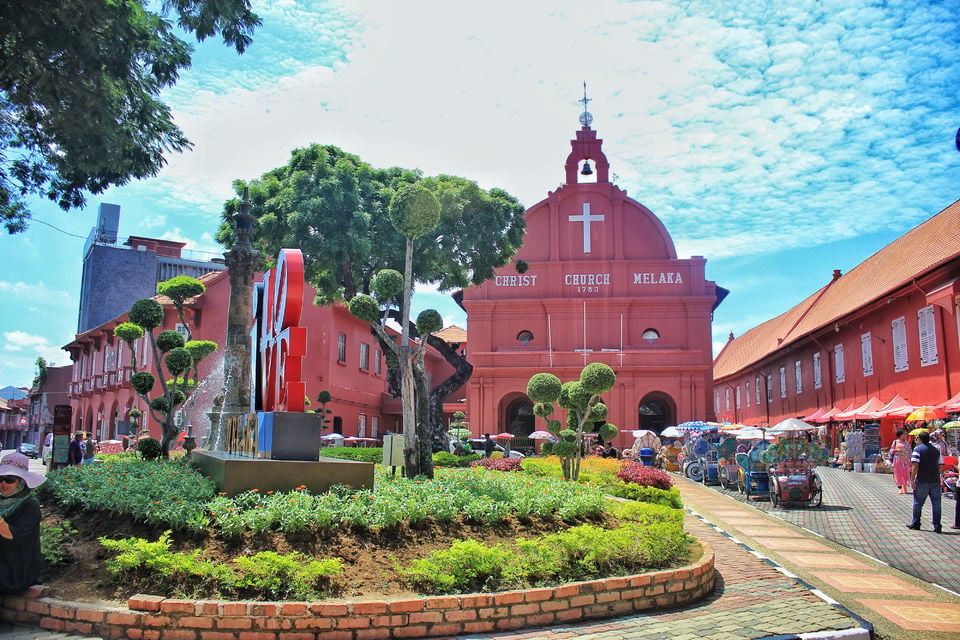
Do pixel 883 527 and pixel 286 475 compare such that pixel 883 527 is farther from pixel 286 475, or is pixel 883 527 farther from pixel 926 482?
pixel 286 475

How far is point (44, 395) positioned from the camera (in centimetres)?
4881

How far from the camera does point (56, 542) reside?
621cm

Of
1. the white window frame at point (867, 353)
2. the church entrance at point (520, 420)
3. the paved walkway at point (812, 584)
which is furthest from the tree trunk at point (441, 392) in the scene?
the white window frame at point (867, 353)

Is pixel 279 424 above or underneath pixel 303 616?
above

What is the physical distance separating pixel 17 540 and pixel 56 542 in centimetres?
88

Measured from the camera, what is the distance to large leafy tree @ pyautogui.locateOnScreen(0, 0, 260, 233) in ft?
29.4

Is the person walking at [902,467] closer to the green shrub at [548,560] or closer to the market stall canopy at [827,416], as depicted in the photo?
the market stall canopy at [827,416]

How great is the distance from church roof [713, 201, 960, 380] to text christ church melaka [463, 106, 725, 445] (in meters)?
4.34

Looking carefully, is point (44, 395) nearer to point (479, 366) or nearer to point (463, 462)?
point (479, 366)

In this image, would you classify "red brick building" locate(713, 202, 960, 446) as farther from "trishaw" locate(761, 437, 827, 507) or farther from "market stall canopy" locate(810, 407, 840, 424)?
"trishaw" locate(761, 437, 827, 507)

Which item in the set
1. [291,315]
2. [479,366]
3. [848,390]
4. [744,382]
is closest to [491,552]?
[291,315]

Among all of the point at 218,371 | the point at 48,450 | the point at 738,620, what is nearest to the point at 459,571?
the point at 738,620

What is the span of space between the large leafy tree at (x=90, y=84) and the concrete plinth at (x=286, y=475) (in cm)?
535

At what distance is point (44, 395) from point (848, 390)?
4713 cm
